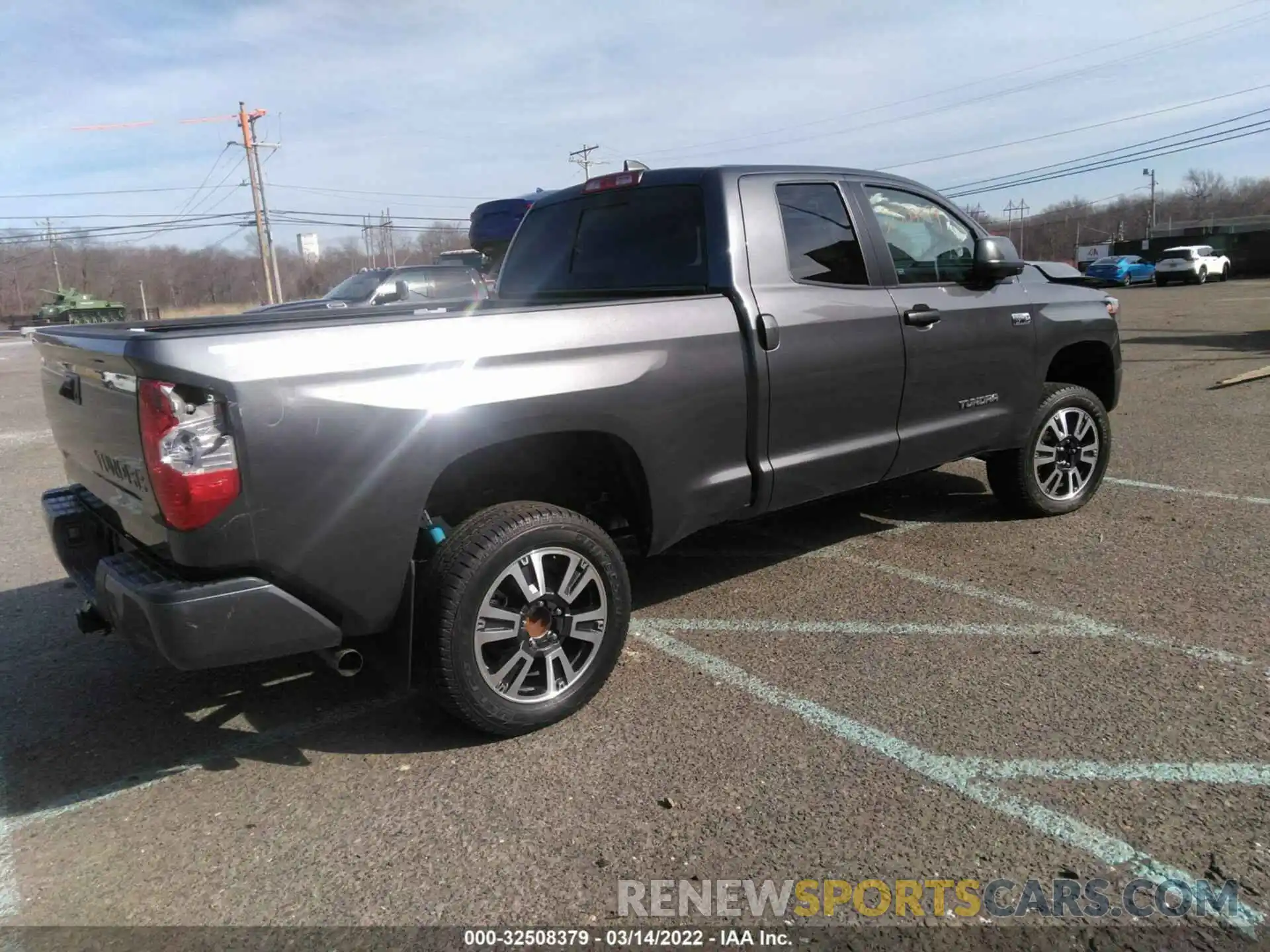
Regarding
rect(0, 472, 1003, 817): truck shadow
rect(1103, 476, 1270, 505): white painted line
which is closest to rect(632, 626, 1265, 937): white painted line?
rect(0, 472, 1003, 817): truck shadow

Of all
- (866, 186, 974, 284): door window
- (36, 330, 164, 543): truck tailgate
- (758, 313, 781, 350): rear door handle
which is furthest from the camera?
(866, 186, 974, 284): door window

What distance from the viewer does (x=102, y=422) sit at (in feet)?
9.60

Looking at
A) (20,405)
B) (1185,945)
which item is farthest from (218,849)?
(20,405)

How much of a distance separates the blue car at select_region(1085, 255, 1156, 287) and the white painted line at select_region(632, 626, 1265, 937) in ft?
141

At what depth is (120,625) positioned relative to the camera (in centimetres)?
272

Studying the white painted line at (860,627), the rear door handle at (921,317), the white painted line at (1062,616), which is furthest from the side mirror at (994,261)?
the white painted line at (860,627)

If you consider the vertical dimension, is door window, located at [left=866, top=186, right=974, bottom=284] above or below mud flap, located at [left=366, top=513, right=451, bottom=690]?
above

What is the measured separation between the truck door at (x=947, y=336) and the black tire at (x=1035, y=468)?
184mm

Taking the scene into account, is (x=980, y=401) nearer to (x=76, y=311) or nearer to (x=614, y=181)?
(x=614, y=181)

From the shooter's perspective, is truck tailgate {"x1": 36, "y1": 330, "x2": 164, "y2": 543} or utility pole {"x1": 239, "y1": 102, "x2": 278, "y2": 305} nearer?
truck tailgate {"x1": 36, "y1": 330, "x2": 164, "y2": 543}

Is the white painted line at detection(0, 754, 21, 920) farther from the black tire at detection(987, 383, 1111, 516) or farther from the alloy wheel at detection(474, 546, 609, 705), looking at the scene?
the black tire at detection(987, 383, 1111, 516)

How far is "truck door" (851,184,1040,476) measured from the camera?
443 centimetres

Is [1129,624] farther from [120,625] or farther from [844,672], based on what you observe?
[120,625]

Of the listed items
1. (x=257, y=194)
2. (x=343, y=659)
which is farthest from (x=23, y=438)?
(x=257, y=194)
